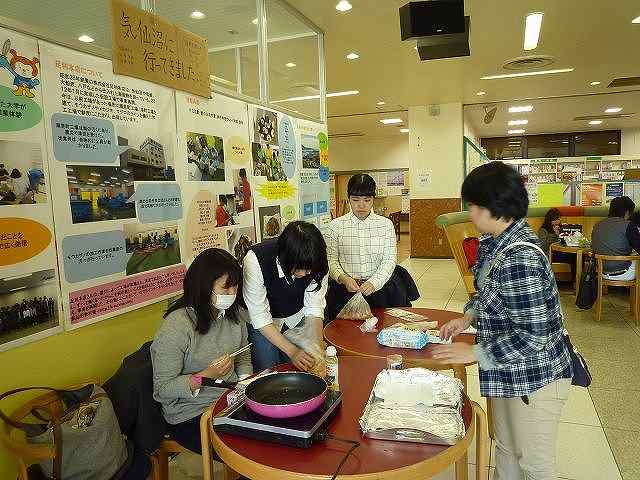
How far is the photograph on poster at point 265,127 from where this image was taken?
3.09 meters

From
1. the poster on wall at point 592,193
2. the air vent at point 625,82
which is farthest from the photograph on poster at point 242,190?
→ the poster on wall at point 592,193

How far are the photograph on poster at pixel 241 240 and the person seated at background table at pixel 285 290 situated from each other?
2.25ft

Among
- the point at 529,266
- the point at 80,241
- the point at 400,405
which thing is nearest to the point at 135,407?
the point at 80,241

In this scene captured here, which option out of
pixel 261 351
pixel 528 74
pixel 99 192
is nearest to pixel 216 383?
pixel 261 351

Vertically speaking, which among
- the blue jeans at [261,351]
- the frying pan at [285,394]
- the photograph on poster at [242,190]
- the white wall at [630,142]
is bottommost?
the blue jeans at [261,351]

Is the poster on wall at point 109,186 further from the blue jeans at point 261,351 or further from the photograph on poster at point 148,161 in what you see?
the blue jeans at point 261,351

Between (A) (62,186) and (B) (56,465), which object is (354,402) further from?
(A) (62,186)

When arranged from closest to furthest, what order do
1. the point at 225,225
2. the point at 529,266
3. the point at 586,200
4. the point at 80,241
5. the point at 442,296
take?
the point at 529,266 < the point at 80,241 < the point at 225,225 < the point at 442,296 < the point at 586,200

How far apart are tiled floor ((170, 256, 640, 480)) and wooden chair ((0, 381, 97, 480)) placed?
0.93m

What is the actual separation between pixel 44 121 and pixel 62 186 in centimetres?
25

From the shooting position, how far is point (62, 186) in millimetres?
1790

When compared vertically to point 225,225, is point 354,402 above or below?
below

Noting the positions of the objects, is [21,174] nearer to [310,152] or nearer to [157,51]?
[157,51]

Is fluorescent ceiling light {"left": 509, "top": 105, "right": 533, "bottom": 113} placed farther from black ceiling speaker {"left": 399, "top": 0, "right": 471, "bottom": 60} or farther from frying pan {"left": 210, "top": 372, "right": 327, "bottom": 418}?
frying pan {"left": 210, "top": 372, "right": 327, "bottom": 418}
